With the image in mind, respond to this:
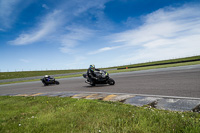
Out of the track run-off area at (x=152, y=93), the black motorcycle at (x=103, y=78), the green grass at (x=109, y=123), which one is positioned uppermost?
the black motorcycle at (x=103, y=78)

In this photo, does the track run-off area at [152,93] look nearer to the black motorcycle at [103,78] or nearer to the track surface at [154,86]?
the track surface at [154,86]

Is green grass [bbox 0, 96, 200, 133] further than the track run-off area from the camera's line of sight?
No

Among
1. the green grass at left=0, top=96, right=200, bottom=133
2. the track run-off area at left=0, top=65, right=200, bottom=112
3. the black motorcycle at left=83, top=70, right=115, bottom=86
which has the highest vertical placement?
the black motorcycle at left=83, top=70, right=115, bottom=86

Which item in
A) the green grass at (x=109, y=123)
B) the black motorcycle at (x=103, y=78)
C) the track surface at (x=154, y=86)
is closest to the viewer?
the green grass at (x=109, y=123)

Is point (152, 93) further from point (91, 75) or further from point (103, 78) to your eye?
point (91, 75)

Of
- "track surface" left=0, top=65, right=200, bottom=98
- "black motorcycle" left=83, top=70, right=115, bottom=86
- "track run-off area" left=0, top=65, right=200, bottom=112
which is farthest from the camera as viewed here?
"black motorcycle" left=83, top=70, right=115, bottom=86

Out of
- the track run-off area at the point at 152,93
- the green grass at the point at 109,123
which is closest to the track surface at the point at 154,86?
the track run-off area at the point at 152,93

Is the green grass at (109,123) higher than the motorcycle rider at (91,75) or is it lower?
lower

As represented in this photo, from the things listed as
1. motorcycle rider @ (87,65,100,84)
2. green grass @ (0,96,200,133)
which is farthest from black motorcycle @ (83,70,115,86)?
green grass @ (0,96,200,133)

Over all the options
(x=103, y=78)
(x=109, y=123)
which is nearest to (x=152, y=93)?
(x=109, y=123)

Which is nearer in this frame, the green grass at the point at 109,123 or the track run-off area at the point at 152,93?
the green grass at the point at 109,123

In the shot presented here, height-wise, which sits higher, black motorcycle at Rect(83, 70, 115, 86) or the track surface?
black motorcycle at Rect(83, 70, 115, 86)

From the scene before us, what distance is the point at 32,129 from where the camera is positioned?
10.8 feet

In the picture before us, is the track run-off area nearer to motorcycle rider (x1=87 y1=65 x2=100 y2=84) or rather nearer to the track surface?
the track surface
